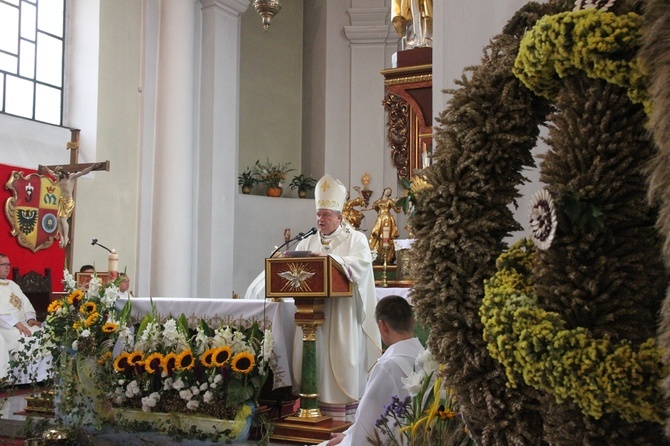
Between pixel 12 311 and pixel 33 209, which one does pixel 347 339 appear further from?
pixel 33 209

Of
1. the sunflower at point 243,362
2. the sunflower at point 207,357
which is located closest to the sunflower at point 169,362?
the sunflower at point 207,357

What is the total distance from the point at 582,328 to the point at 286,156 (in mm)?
12841

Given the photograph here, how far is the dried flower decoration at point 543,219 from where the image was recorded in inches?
73.1

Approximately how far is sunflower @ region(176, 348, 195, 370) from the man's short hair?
221cm

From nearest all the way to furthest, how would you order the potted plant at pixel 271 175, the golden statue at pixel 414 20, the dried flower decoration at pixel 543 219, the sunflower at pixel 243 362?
the dried flower decoration at pixel 543 219, the golden statue at pixel 414 20, the sunflower at pixel 243 362, the potted plant at pixel 271 175

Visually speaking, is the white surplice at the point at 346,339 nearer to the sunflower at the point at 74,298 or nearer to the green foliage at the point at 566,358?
the sunflower at the point at 74,298

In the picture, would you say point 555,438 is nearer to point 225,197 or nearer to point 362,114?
point 225,197

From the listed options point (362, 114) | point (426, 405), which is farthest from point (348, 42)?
point (426, 405)

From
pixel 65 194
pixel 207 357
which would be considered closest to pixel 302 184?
pixel 65 194

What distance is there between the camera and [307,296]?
5.87 meters

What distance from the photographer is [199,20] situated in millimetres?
13016

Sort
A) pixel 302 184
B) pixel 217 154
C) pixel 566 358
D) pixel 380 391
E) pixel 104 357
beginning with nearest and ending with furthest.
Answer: pixel 566 358 → pixel 380 391 → pixel 104 357 → pixel 217 154 → pixel 302 184

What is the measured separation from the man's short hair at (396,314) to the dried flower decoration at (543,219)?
6.31 feet

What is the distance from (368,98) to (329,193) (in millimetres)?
7548
